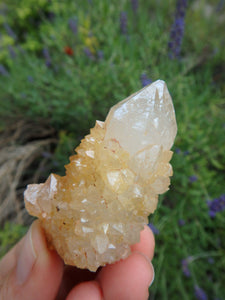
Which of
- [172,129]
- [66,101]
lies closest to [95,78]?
[66,101]

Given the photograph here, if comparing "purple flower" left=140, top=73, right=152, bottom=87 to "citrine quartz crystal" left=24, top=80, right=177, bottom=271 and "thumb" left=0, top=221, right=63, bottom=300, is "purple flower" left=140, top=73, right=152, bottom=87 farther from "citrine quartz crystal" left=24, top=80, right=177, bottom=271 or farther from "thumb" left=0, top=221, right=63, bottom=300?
"thumb" left=0, top=221, right=63, bottom=300

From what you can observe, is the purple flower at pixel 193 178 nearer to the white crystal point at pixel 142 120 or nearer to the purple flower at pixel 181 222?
the purple flower at pixel 181 222

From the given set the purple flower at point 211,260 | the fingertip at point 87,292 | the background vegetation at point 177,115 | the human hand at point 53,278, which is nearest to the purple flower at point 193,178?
the background vegetation at point 177,115

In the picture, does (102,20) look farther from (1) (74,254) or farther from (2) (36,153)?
(1) (74,254)

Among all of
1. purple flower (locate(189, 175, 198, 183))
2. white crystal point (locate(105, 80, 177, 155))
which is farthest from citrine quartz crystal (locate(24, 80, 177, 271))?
purple flower (locate(189, 175, 198, 183))

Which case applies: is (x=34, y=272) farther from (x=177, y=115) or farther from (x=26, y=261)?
(x=177, y=115)
